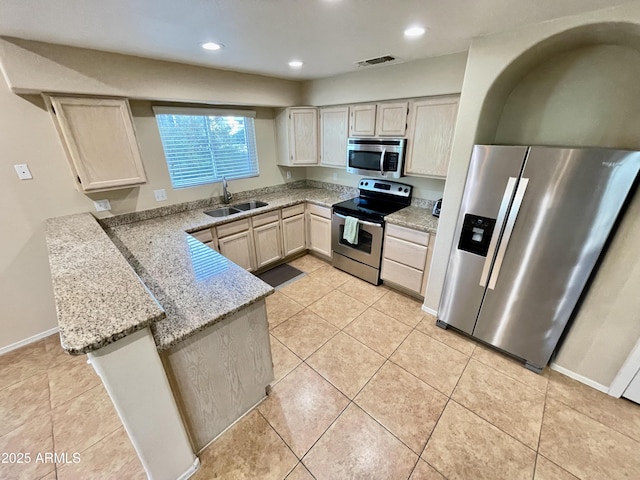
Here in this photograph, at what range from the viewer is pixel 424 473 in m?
1.38

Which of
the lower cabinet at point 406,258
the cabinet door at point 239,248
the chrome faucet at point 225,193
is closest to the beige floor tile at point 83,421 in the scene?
the cabinet door at point 239,248

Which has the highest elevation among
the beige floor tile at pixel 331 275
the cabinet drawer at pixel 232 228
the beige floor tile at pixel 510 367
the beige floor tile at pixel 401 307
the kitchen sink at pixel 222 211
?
the kitchen sink at pixel 222 211

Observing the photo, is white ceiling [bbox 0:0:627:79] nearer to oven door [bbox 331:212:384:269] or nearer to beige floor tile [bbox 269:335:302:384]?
oven door [bbox 331:212:384:269]

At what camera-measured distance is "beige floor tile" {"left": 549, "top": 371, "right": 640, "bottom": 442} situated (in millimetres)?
1609

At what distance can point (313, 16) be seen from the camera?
1448 mm

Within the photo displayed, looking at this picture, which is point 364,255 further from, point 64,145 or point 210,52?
point 64,145

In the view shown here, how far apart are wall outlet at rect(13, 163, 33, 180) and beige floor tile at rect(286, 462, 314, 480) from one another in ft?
9.44

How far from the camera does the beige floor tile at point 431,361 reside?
1908 mm

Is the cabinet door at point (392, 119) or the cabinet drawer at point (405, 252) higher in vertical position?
the cabinet door at point (392, 119)

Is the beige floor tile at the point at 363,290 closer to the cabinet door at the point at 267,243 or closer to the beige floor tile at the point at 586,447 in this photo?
the cabinet door at the point at 267,243

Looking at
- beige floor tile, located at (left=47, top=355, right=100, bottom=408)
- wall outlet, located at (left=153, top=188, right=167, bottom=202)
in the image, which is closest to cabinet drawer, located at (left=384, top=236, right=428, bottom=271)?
wall outlet, located at (left=153, top=188, right=167, bottom=202)

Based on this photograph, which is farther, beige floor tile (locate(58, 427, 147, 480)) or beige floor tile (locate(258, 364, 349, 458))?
A: beige floor tile (locate(258, 364, 349, 458))

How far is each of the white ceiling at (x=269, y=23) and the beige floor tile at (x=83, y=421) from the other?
233cm

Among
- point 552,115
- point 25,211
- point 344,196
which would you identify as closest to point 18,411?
point 25,211
